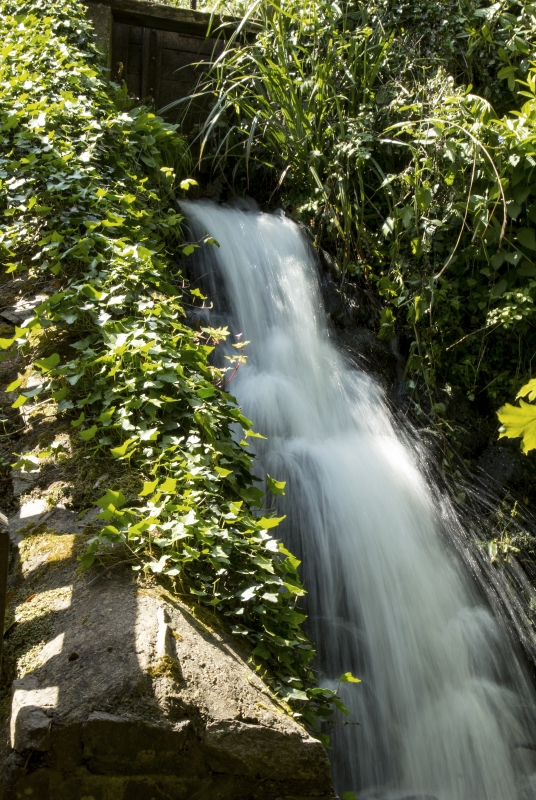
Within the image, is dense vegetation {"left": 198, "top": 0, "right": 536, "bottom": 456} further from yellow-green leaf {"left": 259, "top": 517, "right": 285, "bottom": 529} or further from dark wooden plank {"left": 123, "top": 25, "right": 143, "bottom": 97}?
yellow-green leaf {"left": 259, "top": 517, "right": 285, "bottom": 529}

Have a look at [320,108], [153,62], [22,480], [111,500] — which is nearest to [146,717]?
[111,500]

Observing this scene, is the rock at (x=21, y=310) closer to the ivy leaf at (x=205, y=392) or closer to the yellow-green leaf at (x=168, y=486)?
the ivy leaf at (x=205, y=392)

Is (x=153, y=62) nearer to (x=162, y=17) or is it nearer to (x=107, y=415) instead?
(x=162, y=17)

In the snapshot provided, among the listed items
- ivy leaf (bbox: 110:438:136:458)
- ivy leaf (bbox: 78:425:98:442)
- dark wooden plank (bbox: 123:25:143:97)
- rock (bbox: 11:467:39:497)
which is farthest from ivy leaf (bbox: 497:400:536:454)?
dark wooden plank (bbox: 123:25:143:97)

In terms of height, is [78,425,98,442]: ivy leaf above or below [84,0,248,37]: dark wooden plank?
below

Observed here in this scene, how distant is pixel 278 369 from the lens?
5.05m

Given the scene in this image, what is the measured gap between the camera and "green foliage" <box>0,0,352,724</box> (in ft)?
8.30

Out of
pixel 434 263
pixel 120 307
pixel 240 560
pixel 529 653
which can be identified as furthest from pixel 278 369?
pixel 240 560

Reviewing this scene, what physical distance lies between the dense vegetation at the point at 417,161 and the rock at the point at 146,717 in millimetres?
3218

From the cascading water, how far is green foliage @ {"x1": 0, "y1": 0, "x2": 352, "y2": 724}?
1.06ft

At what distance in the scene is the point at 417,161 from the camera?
5.40 m

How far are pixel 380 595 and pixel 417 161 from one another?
121 inches

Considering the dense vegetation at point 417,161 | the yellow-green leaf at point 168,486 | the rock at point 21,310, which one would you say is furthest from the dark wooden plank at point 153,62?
the yellow-green leaf at point 168,486

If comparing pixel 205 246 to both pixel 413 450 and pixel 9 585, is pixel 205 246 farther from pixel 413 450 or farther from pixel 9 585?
pixel 9 585
